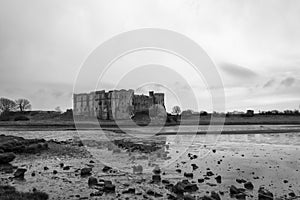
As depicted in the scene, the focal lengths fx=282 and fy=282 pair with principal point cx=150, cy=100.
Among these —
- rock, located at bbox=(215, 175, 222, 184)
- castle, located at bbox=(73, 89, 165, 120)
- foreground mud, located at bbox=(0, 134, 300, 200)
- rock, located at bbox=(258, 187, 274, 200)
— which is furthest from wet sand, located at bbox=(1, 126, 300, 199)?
castle, located at bbox=(73, 89, 165, 120)

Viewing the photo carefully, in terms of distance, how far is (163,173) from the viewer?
17.7 meters

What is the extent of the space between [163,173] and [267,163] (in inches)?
361

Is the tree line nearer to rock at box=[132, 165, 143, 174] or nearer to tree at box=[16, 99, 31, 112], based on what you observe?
tree at box=[16, 99, 31, 112]

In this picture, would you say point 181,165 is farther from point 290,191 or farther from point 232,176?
point 290,191

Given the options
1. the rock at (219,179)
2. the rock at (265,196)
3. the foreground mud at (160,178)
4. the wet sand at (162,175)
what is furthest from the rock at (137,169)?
the rock at (265,196)

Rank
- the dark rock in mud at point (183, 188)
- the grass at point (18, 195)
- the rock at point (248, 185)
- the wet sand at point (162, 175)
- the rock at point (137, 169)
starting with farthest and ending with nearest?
the rock at point (137, 169), the rock at point (248, 185), the wet sand at point (162, 175), the dark rock in mud at point (183, 188), the grass at point (18, 195)

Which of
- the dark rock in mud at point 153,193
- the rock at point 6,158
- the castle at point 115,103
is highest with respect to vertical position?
the castle at point 115,103

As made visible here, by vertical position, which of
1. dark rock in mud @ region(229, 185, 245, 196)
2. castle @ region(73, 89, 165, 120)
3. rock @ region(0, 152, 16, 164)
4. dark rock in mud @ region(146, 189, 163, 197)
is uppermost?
castle @ region(73, 89, 165, 120)

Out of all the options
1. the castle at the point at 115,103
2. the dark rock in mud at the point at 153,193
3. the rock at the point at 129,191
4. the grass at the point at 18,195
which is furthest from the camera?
the castle at the point at 115,103

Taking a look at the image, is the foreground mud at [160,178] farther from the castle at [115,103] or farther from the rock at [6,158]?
the castle at [115,103]

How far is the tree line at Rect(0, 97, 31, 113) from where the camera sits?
471ft

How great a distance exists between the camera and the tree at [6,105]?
142750mm

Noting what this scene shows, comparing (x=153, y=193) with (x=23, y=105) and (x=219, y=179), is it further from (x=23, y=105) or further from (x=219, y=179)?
(x=23, y=105)

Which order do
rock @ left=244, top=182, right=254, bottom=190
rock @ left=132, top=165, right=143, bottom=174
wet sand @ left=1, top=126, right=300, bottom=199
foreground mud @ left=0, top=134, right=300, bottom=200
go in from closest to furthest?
foreground mud @ left=0, top=134, right=300, bottom=200 < wet sand @ left=1, top=126, right=300, bottom=199 < rock @ left=244, top=182, right=254, bottom=190 < rock @ left=132, top=165, right=143, bottom=174
